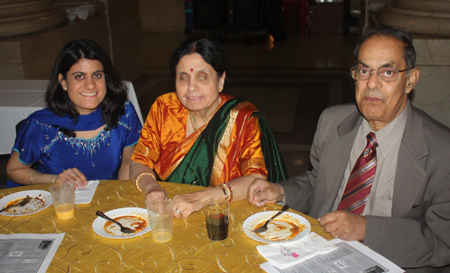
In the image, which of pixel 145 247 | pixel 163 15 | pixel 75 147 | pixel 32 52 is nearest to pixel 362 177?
pixel 145 247

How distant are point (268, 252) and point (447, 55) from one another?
293cm

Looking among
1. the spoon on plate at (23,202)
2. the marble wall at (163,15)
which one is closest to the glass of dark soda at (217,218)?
the spoon on plate at (23,202)

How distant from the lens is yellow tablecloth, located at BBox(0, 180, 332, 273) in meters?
1.33

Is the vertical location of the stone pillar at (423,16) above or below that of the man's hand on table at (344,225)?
above

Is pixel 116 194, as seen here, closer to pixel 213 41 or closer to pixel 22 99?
pixel 213 41

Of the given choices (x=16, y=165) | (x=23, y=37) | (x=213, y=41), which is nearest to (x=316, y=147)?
(x=213, y=41)

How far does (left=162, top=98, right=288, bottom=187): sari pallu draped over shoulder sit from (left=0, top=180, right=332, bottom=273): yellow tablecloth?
0.50 m

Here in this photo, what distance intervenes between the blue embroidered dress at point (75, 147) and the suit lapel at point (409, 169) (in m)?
1.54

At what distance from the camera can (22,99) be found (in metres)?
3.39

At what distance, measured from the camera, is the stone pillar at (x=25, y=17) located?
4.60 meters

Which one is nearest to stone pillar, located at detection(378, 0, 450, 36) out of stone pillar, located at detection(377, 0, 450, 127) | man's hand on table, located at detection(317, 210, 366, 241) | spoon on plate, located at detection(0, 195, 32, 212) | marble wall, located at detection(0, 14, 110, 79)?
stone pillar, located at detection(377, 0, 450, 127)

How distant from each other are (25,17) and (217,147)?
3705 millimetres

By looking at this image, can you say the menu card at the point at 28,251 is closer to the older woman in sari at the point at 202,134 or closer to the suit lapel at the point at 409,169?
the older woman in sari at the point at 202,134

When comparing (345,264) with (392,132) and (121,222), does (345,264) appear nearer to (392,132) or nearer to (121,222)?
(392,132)
